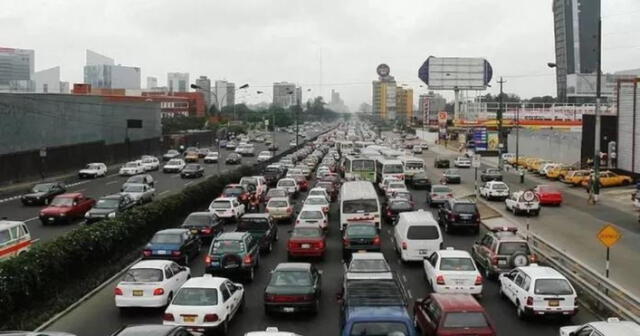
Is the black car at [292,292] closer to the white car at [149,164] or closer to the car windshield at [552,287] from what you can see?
the car windshield at [552,287]

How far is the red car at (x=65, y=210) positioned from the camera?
35062 millimetres

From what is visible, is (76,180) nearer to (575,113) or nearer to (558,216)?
(558,216)

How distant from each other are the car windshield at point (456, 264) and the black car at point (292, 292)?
387 cm

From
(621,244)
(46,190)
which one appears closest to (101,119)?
(46,190)

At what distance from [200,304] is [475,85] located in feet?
334

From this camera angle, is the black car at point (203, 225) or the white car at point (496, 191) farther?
the white car at point (496, 191)

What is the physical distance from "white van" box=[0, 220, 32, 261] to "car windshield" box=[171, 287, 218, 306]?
9.46 metres

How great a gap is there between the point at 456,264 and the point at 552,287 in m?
3.20

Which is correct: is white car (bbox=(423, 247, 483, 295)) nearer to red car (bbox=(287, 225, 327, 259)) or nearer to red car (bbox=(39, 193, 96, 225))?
red car (bbox=(287, 225, 327, 259))

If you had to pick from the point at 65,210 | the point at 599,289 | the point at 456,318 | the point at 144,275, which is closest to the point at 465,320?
the point at 456,318

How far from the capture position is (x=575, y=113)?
107125 millimetres

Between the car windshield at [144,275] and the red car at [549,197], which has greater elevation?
the car windshield at [144,275]

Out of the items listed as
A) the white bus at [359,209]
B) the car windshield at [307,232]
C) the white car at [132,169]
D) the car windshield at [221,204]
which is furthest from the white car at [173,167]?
the car windshield at [307,232]

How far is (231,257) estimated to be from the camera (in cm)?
2222
